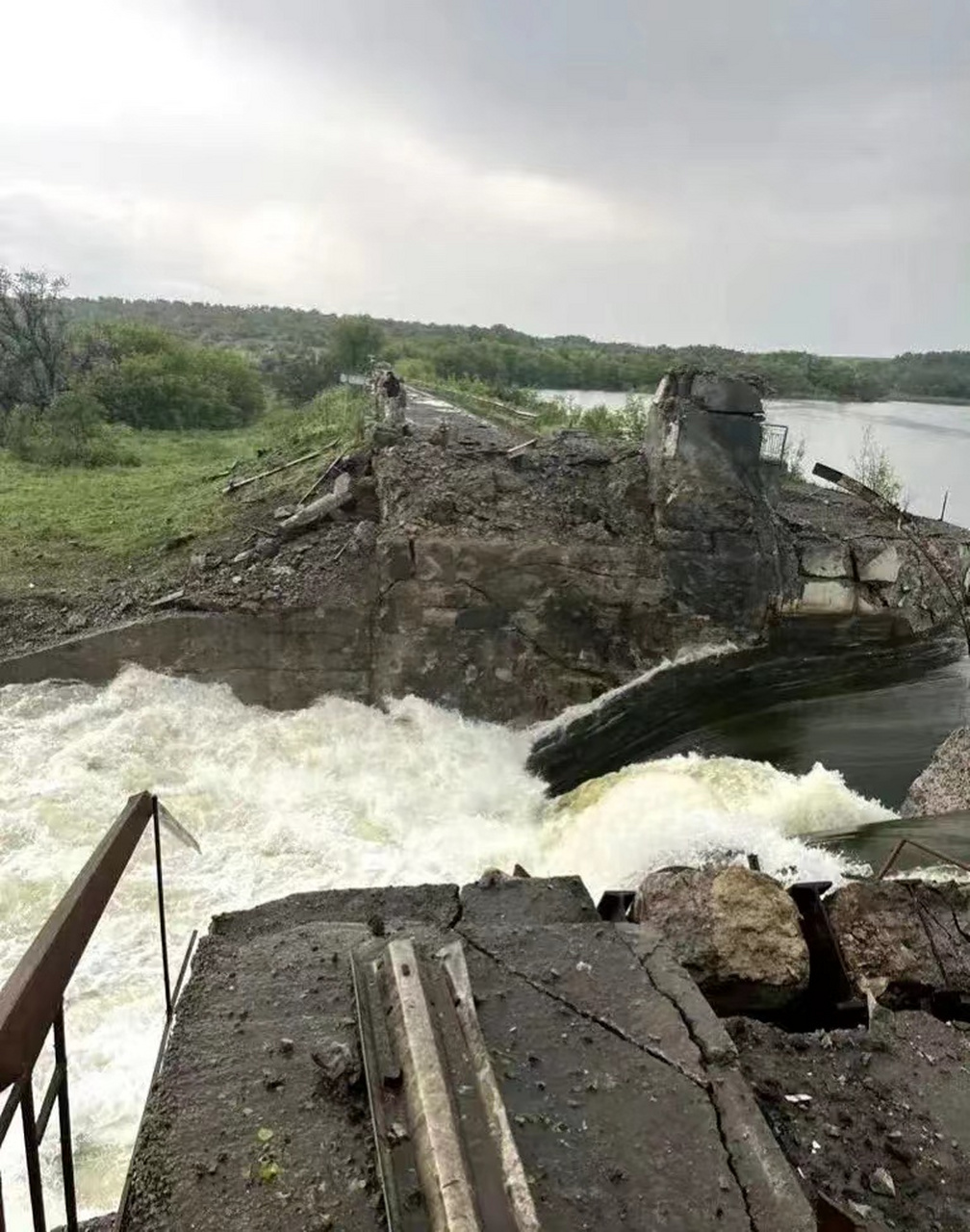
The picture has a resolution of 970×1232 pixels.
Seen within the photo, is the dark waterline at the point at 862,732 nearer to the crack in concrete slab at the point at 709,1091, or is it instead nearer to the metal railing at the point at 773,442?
the metal railing at the point at 773,442

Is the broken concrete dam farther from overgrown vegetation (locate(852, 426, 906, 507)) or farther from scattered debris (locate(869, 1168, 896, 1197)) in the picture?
scattered debris (locate(869, 1168, 896, 1197))

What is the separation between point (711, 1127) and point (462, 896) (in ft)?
3.44

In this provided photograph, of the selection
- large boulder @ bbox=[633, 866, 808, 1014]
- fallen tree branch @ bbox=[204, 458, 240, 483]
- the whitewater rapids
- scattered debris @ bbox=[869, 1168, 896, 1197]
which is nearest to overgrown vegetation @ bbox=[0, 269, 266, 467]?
fallen tree branch @ bbox=[204, 458, 240, 483]

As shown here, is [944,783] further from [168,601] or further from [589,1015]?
[168,601]

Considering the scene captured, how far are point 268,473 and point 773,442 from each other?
7737mm

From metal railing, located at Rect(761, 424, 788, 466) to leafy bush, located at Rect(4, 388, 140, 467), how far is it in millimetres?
13433

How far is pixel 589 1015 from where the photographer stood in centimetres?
224

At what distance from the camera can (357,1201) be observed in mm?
1725

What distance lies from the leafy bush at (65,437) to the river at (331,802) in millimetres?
10708

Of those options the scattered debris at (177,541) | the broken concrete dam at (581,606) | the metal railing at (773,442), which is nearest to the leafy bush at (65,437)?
the scattered debris at (177,541)

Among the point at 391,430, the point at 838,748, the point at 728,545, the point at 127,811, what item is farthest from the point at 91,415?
the point at 127,811

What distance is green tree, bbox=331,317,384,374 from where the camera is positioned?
34.8m

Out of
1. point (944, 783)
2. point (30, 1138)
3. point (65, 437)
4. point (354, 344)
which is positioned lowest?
point (944, 783)

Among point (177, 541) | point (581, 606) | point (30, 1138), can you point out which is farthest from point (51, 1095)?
point (177, 541)
